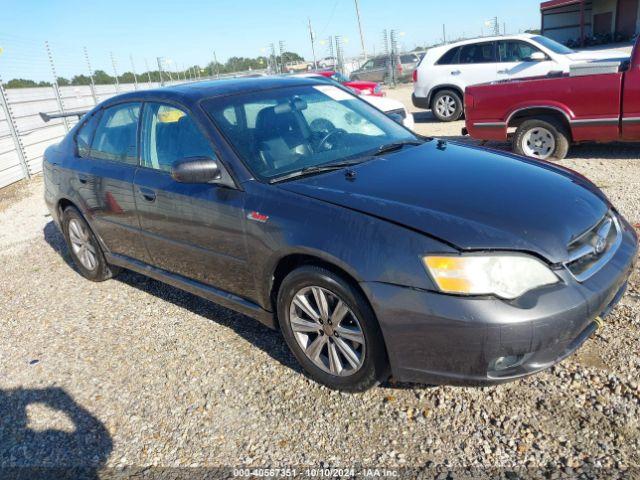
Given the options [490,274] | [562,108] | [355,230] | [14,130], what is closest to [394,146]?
[355,230]

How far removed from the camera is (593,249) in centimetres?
257

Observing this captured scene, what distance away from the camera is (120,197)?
13.1 ft

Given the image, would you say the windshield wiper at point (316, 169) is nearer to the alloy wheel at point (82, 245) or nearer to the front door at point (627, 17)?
the alloy wheel at point (82, 245)

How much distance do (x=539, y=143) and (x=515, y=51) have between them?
14.8 feet

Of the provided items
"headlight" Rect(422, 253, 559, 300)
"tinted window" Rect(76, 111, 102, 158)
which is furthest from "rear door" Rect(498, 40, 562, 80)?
"headlight" Rect(422, 253, 559, 300)

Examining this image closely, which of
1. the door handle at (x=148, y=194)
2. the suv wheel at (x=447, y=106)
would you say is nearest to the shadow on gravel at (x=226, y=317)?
the door handle at (x=148, y=194)

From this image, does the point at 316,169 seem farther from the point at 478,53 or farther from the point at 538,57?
the point at 478,53

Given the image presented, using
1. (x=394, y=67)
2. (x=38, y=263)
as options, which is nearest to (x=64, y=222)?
(x=38, y=263)

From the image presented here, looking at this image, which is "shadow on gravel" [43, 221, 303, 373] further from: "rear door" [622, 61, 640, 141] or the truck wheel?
"rear door" [622, 61, 640, 141]

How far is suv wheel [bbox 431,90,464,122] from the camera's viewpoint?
38.3 ft

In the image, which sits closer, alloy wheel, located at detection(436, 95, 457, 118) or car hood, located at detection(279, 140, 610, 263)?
car hood, located at detection(279, 140, 610, 263)

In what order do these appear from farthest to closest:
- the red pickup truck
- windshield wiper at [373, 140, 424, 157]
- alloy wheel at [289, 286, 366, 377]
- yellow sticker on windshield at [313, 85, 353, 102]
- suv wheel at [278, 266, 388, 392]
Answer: the red pickup truck → yellow sticker on windshield at [313, 85, 353, 102] → windshield wiper at [373, 140, 424, 157] → alloy wheel at [289, 286, 366, 377] → suv wheel at [278, 266, 388, 392]

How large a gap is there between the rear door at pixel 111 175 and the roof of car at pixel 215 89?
8.4 inches

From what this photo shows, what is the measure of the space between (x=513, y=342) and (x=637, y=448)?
739 mm
